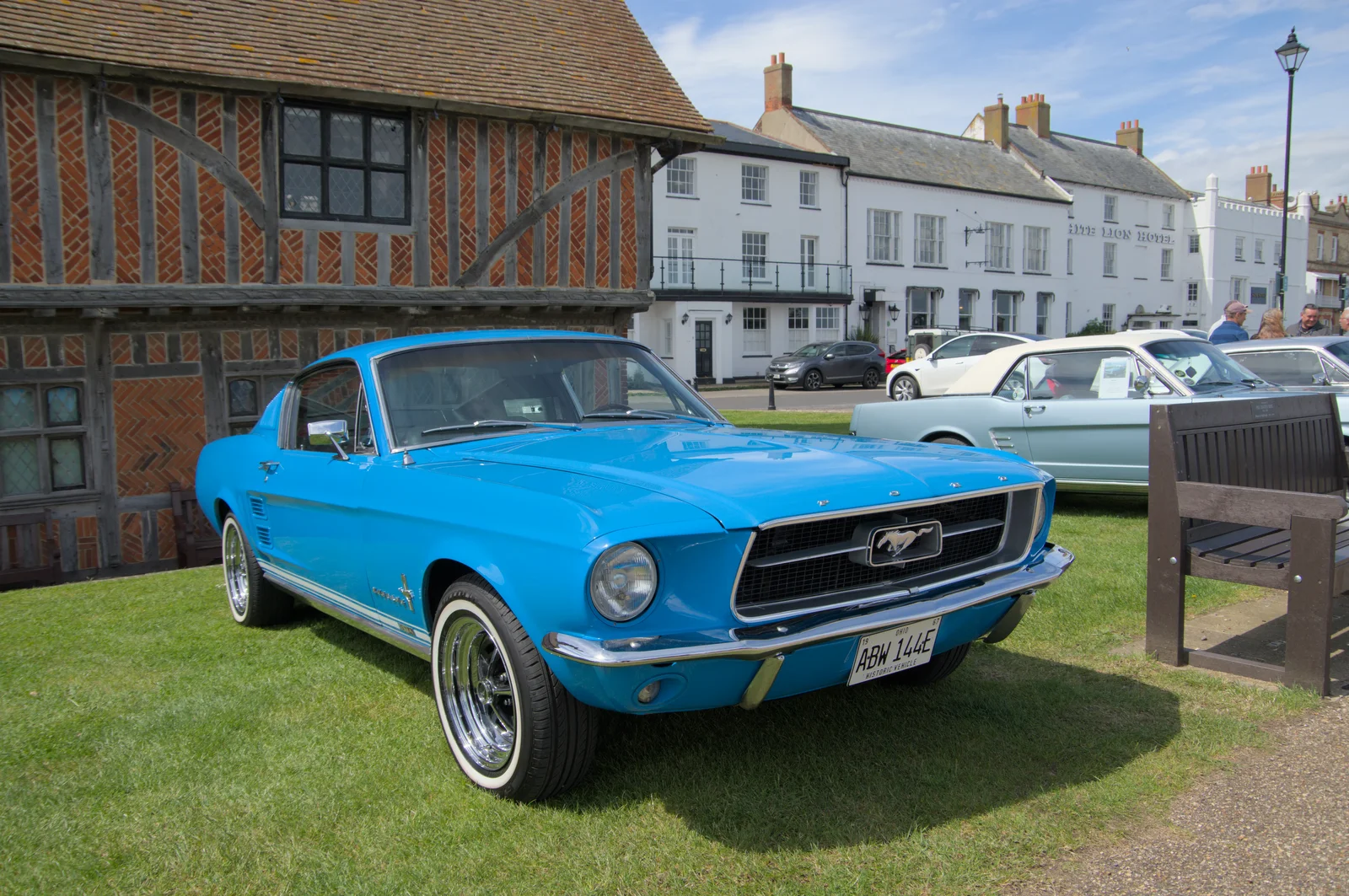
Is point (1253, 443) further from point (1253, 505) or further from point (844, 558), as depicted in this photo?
point (844, 558)

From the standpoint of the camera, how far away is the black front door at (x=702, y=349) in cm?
3369

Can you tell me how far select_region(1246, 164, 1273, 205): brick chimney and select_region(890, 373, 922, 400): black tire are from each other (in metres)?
47.3

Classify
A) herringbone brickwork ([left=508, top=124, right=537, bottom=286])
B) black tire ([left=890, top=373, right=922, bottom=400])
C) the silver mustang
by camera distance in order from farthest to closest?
black tire ([left=890, top=373, right=922, bottom=400]) → herringbone brickwork ([left=508, top=124, right=537, bottom=286]) → the silver mustang

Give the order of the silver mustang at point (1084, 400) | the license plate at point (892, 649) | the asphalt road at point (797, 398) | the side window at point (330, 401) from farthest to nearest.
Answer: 1. the asphalt road at point (797, 398)
2. the silver mustang at point (1084, 400)
3. the side window at point (330, 401)
4. the license plate at point (892, 649)

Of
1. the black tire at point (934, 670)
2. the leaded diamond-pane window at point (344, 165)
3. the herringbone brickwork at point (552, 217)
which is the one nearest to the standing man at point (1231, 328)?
the herringbone brickwork at point (552, 217)

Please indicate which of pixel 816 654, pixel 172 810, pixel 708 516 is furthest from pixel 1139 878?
pixel 172 810

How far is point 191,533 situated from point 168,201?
329cm

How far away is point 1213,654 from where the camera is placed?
4.60 m

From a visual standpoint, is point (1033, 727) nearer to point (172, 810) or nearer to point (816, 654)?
point (816, 654)

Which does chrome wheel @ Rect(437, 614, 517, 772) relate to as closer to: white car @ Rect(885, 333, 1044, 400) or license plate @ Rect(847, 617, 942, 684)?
license plate @ Rect(847, 617, 942, 684)

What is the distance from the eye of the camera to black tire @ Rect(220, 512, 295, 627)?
18.1ft

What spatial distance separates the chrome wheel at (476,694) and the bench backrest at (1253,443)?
310cm

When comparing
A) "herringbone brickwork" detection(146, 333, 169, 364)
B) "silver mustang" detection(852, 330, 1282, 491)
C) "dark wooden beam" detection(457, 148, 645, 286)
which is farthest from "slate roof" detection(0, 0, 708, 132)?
"silver mustang" detection(852, 330, 1282, 491)

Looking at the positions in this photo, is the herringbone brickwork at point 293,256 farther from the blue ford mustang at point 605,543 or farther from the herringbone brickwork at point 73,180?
the blue ford mustang at point 605,543
